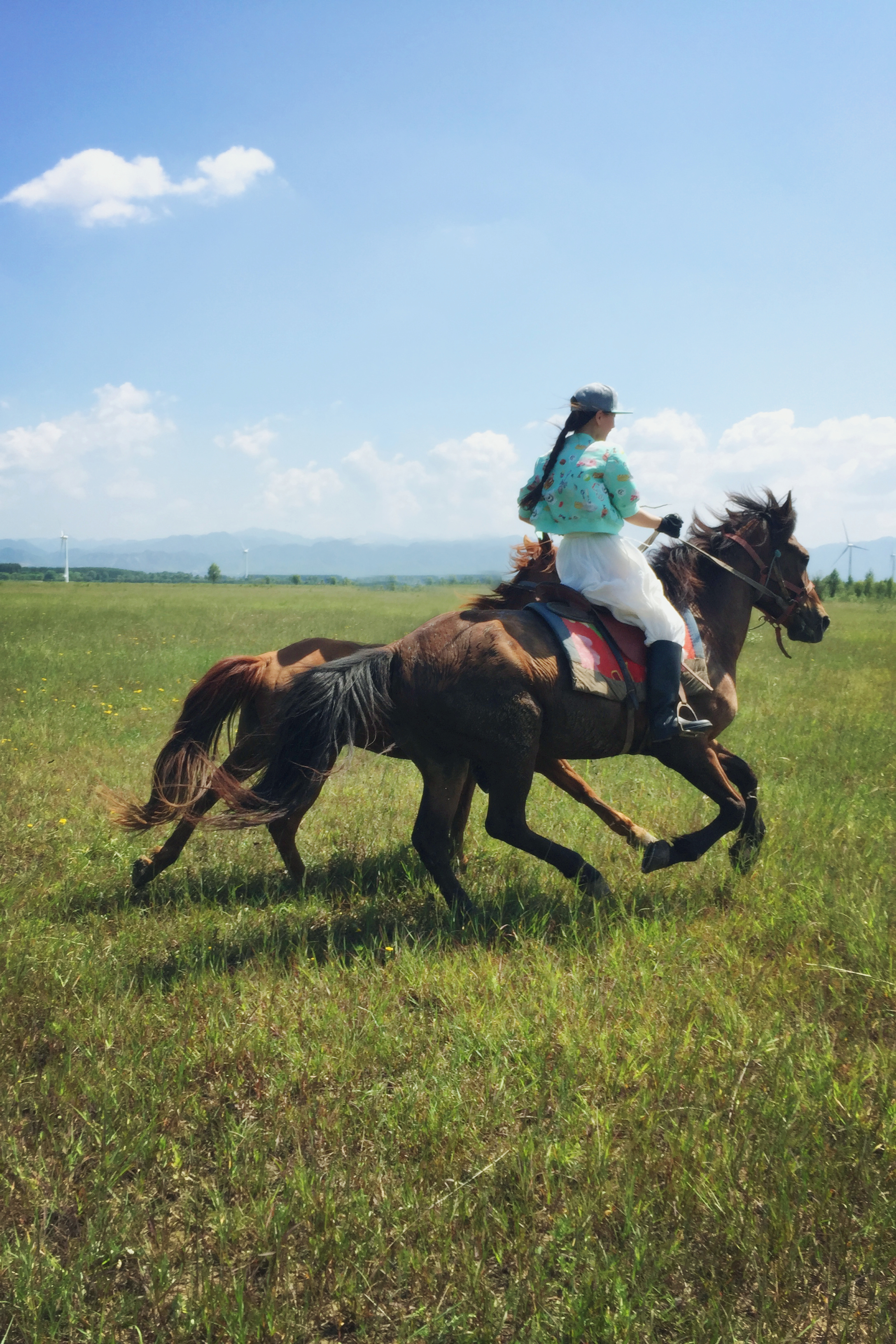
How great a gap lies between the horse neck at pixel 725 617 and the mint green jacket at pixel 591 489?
1.25 m

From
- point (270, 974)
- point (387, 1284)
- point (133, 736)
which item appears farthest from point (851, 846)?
point (133, 736)

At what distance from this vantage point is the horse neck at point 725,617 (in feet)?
19.4

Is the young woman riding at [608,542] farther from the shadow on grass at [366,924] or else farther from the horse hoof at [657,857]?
the shadow on grass at [366,924]

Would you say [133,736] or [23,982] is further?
[133,736]

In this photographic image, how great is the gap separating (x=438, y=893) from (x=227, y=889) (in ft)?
4.50

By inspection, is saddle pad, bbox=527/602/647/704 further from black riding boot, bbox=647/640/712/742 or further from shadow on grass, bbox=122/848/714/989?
shadow on grass, bbox=122/848/714/989

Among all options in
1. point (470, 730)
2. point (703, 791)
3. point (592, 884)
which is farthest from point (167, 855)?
point (703, 791)

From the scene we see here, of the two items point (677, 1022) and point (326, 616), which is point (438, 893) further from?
point (326, 616)

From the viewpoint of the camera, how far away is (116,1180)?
9.14 ft

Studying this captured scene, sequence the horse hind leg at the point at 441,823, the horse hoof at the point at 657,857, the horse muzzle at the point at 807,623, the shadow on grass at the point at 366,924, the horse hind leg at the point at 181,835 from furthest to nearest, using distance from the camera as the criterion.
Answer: the horse muzzle at the point at 807,623 → the horse hind leg at the point at 181,835 → the horse hoof at the point at 657,857 → the horse hind leg at the point at 441,823 → the shadow on grass at the point at 366,924

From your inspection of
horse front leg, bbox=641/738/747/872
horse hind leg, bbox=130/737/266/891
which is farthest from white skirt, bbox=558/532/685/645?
horse hind leg, bbox=130/737/266/891

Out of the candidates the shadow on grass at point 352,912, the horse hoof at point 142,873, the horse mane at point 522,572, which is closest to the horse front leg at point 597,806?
the shadow on grass at point 352,912

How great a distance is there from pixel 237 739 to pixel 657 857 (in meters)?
2.76

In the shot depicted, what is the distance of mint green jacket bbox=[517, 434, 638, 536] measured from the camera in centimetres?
504
